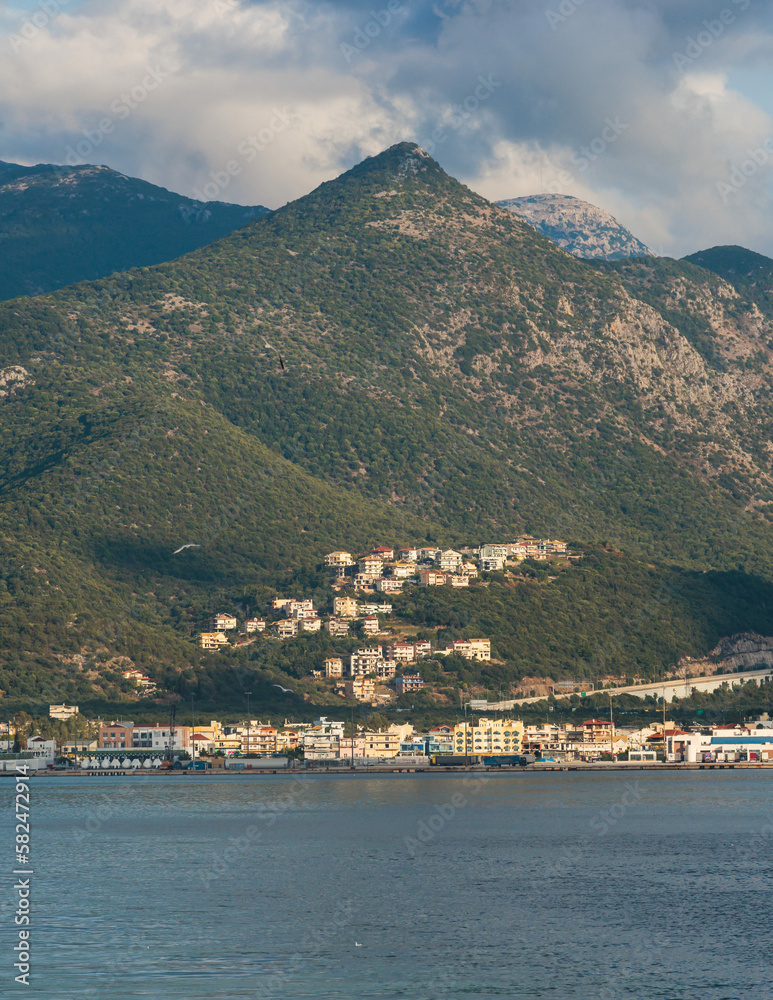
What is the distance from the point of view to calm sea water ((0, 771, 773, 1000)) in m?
49.7

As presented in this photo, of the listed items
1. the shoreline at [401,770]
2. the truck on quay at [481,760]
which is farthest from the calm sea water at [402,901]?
the truck on quay at [481,760]

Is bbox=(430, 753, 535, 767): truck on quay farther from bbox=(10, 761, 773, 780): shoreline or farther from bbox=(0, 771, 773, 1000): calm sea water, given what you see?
bbox=(0, 771, 773, 1000): calm sea water

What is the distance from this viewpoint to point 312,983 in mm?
48875

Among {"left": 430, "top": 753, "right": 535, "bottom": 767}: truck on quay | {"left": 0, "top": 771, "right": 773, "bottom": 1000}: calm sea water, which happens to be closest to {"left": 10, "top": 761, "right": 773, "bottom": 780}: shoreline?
{"left": 430, "top": 753, "right": 535, "bottom": 767}: truck on quay

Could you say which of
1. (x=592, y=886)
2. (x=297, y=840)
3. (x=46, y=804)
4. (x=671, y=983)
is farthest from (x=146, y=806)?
(x=671, y=983)

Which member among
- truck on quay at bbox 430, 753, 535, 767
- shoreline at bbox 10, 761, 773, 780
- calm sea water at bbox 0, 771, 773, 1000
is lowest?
calm sea water at bbox 0, 771, 773, 1000

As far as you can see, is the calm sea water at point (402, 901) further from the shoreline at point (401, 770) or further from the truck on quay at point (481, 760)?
the truck on quay at point (481, 760)

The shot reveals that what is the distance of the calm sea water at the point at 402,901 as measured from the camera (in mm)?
49719

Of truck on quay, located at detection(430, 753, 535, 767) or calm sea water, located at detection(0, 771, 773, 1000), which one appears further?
truck on quay, located at detection(430, 753, 535, 767)

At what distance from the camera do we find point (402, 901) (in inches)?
2589

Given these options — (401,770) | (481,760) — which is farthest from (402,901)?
(481,760)

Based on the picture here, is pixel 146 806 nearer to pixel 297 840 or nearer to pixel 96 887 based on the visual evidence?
pixel 297 840

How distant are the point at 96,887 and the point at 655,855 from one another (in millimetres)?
31808

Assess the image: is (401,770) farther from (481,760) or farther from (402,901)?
(402,901)
